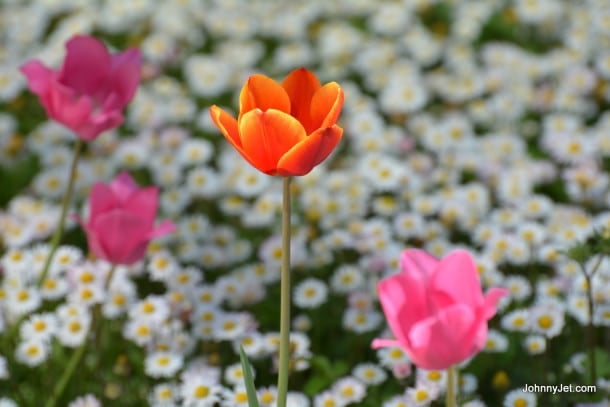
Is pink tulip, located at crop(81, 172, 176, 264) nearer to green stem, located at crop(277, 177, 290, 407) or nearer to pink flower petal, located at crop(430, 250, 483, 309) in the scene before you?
green stem, located at crop(277, 177, 290, 407)

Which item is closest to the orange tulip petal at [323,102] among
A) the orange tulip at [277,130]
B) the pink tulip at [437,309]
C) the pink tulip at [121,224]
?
the orange tulip at [277,130]

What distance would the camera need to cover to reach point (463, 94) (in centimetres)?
288

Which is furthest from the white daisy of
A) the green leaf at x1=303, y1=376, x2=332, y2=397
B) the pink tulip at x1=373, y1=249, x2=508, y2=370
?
the pink tulip at x1=373, y1=249, x2=508, y2=370

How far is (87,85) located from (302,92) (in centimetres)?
58

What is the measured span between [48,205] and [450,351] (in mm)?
1547

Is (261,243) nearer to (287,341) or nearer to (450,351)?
(287,341)

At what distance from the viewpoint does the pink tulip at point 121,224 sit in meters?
1.60

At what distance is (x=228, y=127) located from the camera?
1.25 meters

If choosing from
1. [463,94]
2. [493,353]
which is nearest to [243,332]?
[493,353]

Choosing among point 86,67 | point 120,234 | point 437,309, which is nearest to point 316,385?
point 120,234

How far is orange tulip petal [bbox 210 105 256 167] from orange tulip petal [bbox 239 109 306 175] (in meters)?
0.01

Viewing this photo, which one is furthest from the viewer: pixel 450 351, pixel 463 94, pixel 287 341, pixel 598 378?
pixel 463 94

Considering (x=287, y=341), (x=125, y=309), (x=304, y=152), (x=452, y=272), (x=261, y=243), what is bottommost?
(x=261, y=243)

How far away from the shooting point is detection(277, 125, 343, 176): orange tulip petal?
3.92 ft
